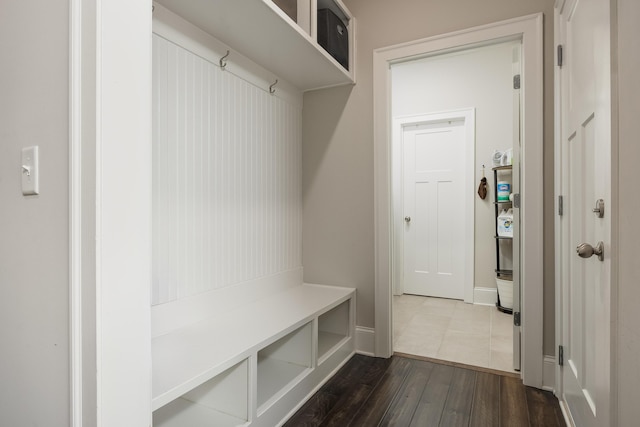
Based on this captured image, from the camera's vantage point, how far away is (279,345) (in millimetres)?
1988

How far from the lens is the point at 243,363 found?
1413 mm

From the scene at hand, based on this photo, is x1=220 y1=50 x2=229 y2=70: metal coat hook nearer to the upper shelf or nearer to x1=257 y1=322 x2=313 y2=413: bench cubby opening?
the upper shelf

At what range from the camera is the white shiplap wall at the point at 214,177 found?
1.57 metres

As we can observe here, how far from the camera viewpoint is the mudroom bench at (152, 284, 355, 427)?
1.28 meters

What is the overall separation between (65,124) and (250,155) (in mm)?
1377

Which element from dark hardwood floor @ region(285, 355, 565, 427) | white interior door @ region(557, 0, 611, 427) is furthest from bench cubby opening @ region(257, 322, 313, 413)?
white interior door @ region(557, 0, 611, 427)

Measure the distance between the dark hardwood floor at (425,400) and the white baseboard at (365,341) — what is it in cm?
17

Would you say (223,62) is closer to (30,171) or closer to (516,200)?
(30,171)

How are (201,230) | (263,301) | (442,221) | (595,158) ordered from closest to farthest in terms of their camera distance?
(595,158), (201,230), (263,301), (442,221)

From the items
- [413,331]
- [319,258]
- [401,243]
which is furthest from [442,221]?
[319,258]

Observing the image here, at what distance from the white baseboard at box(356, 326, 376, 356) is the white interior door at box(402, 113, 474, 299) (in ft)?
6.10

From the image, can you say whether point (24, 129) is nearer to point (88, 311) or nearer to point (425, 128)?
point (88, 311)

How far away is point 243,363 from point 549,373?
1.68 meters

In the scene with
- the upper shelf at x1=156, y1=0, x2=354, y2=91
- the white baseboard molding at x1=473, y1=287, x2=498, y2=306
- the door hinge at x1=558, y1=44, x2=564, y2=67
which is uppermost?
the upper shelf at x1=156, y1=0, x2=354, y2=91
